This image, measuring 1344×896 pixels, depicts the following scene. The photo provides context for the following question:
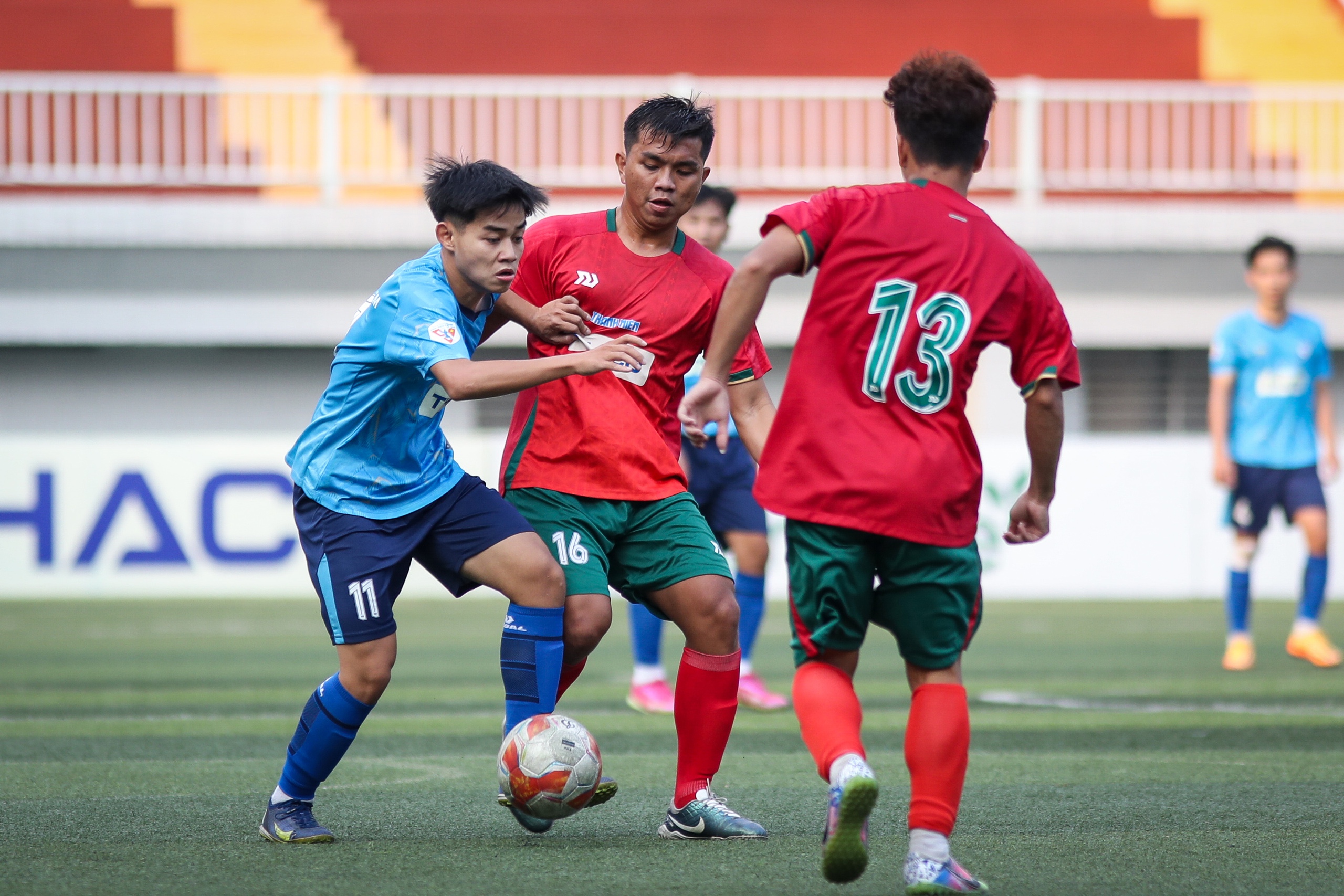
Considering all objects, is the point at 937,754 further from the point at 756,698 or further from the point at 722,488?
the point at 722,488

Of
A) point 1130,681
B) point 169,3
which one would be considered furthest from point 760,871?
point 169,3

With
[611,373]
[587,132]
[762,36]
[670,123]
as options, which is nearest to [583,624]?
[611,373]

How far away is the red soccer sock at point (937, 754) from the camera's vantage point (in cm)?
355

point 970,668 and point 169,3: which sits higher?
point 169,3

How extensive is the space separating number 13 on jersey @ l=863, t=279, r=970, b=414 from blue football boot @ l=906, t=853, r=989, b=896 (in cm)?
100

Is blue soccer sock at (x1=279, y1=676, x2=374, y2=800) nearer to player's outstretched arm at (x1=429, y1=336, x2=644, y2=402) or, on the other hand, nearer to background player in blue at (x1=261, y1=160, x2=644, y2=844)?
background player in blue at (x1=261, y1=160, x2=644, y2=844)

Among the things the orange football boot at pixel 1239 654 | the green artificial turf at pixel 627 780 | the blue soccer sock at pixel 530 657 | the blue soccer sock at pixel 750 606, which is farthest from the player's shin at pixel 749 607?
the blue soccer sock at pixel 530 657

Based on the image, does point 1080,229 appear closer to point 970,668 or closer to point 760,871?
point 970,668

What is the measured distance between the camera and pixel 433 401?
438 centimetres

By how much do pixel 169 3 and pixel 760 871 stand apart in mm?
20034

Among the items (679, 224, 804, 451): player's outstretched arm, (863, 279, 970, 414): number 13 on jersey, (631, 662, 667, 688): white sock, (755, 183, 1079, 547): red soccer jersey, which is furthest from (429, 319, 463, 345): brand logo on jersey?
(631, 662, 667, 688): white sock

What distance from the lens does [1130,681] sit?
8.61m

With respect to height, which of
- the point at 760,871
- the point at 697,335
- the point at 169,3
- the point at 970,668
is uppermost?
the point at 169,3

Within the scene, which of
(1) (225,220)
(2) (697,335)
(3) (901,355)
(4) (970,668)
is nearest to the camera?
(3) (901,355)
